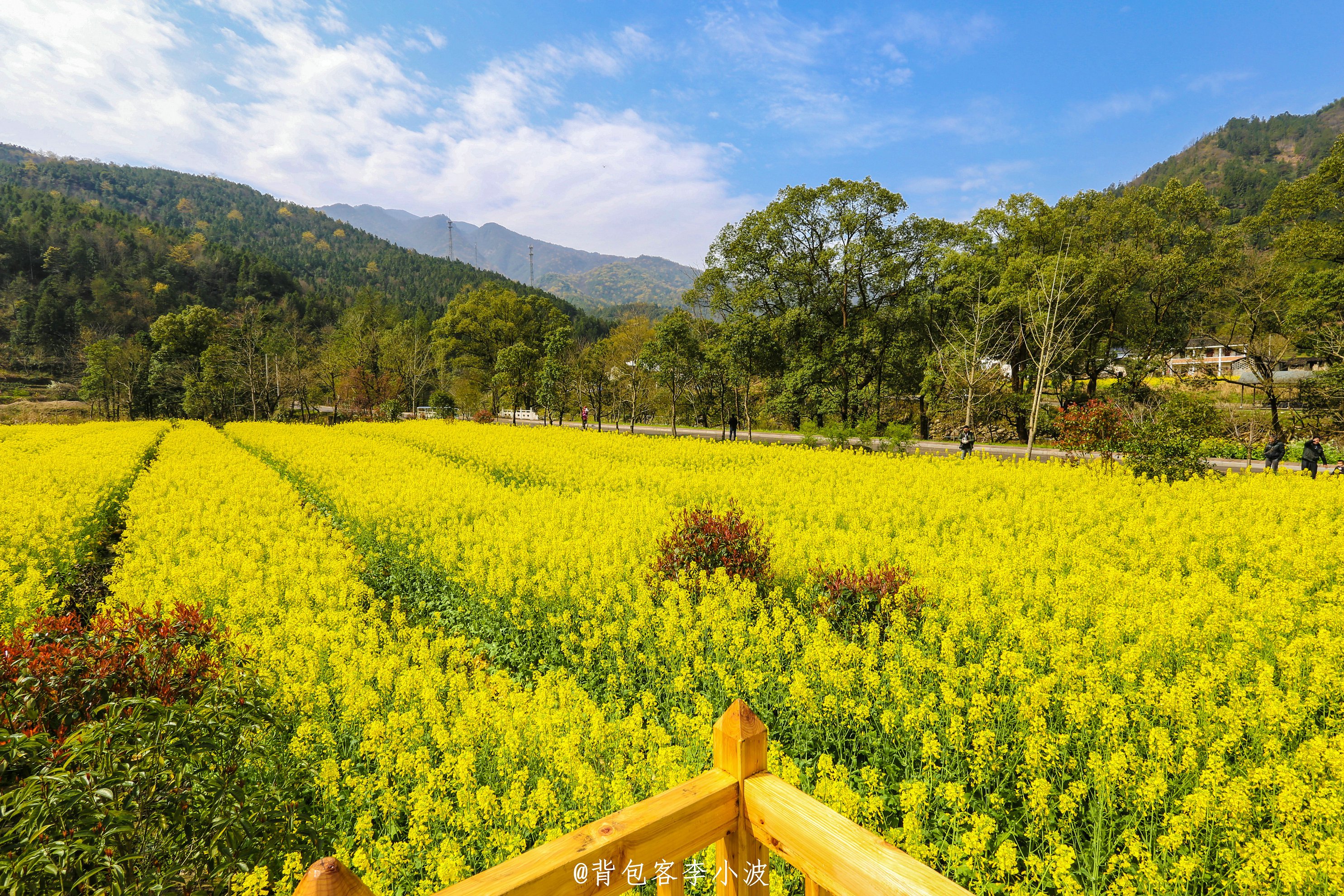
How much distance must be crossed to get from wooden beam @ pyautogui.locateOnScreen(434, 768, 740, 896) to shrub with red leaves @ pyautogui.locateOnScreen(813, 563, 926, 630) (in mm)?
3961

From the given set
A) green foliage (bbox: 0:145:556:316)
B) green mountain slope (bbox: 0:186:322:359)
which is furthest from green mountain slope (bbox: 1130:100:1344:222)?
green mountain slope (bbox: 0:186:322:359)

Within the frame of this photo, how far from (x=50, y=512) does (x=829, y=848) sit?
12.0 meters

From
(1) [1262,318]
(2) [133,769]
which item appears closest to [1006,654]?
(2) [133,769]

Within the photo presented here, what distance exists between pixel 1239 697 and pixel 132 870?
5.67 meters

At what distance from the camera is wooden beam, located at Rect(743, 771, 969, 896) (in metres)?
1.03

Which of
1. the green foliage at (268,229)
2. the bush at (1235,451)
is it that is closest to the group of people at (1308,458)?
the bush at (1235,451)

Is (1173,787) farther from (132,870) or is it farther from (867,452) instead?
(867,452)

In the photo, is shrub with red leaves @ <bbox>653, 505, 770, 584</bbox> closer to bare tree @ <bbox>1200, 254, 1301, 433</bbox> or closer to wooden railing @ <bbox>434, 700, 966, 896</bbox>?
wooden railing @ <bbox>434, 700, 966, 896</bbox>

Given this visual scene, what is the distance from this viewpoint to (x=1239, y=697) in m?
3.35

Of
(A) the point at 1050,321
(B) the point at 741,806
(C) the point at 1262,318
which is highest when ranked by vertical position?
(C) the point at 1262,318

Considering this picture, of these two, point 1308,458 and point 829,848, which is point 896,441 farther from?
point 829,848

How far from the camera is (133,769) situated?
6.77ft

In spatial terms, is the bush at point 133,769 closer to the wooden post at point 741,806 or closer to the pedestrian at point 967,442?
the wooden post at point 741,806

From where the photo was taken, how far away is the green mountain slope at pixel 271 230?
110m
